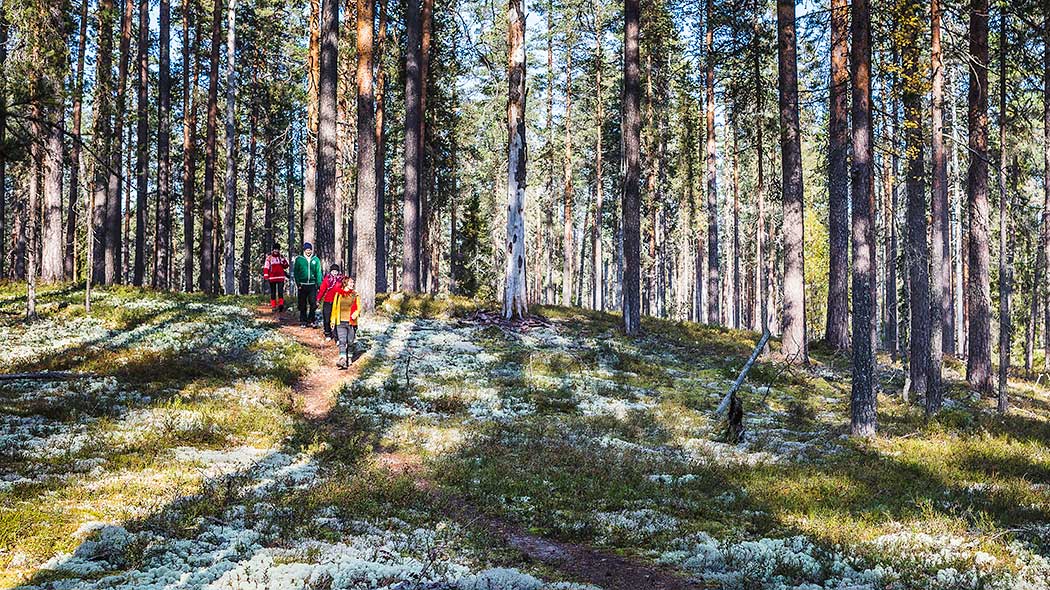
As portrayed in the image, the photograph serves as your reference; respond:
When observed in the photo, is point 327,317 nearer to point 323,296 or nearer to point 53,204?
point 323,296

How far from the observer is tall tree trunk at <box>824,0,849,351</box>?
54.5 ft

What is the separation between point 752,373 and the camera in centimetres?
1888

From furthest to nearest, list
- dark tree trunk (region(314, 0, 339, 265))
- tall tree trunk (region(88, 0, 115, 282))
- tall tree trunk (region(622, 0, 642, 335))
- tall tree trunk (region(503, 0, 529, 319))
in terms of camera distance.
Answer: tall tree trunk (region(622, 0, 642, 335)) → dark tree trunk (region(314, 0, 339, 265)) → tall tree trunk (region(503, 0, 529, 319)) → tall tree trunk (region(88, 0, 115, 282))

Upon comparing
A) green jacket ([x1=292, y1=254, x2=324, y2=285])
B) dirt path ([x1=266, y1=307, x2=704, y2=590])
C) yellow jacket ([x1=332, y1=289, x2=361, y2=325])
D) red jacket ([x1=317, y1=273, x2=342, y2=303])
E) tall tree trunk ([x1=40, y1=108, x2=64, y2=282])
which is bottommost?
dirt path ([x1=266, y1=307, x2=704, y2=590])

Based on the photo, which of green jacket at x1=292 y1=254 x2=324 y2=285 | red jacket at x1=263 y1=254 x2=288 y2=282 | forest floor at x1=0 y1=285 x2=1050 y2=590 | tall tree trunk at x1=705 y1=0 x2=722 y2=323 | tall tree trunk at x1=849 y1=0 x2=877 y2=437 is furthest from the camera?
tall tree trunk at x1=705 y1=0 x2=722 y2=323

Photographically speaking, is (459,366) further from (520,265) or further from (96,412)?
(96,412)

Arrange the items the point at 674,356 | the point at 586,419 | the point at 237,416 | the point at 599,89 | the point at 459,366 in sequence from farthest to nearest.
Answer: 1. the point at 599,89
2. the point at 674,356
3. the point at 459,366
4. the point at 586,419
5. the point at 237,416

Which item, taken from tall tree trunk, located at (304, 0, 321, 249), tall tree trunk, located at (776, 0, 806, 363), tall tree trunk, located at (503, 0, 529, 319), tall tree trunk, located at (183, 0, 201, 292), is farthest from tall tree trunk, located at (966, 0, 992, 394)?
tall tree trunk, located at (183, 0, 201, 292)

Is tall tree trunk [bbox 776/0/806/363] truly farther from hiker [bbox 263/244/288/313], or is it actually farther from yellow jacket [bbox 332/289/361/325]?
hiker [bbox 263/244/288/313]

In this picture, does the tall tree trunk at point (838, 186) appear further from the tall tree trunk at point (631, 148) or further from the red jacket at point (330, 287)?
the red jacket at point (330, 287)

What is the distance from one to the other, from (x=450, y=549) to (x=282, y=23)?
3085cm

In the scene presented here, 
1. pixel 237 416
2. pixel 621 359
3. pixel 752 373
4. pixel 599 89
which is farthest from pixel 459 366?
pixel 599 89

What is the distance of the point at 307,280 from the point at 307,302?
4.08ft

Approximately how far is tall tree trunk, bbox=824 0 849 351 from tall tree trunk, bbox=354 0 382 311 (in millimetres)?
13238
